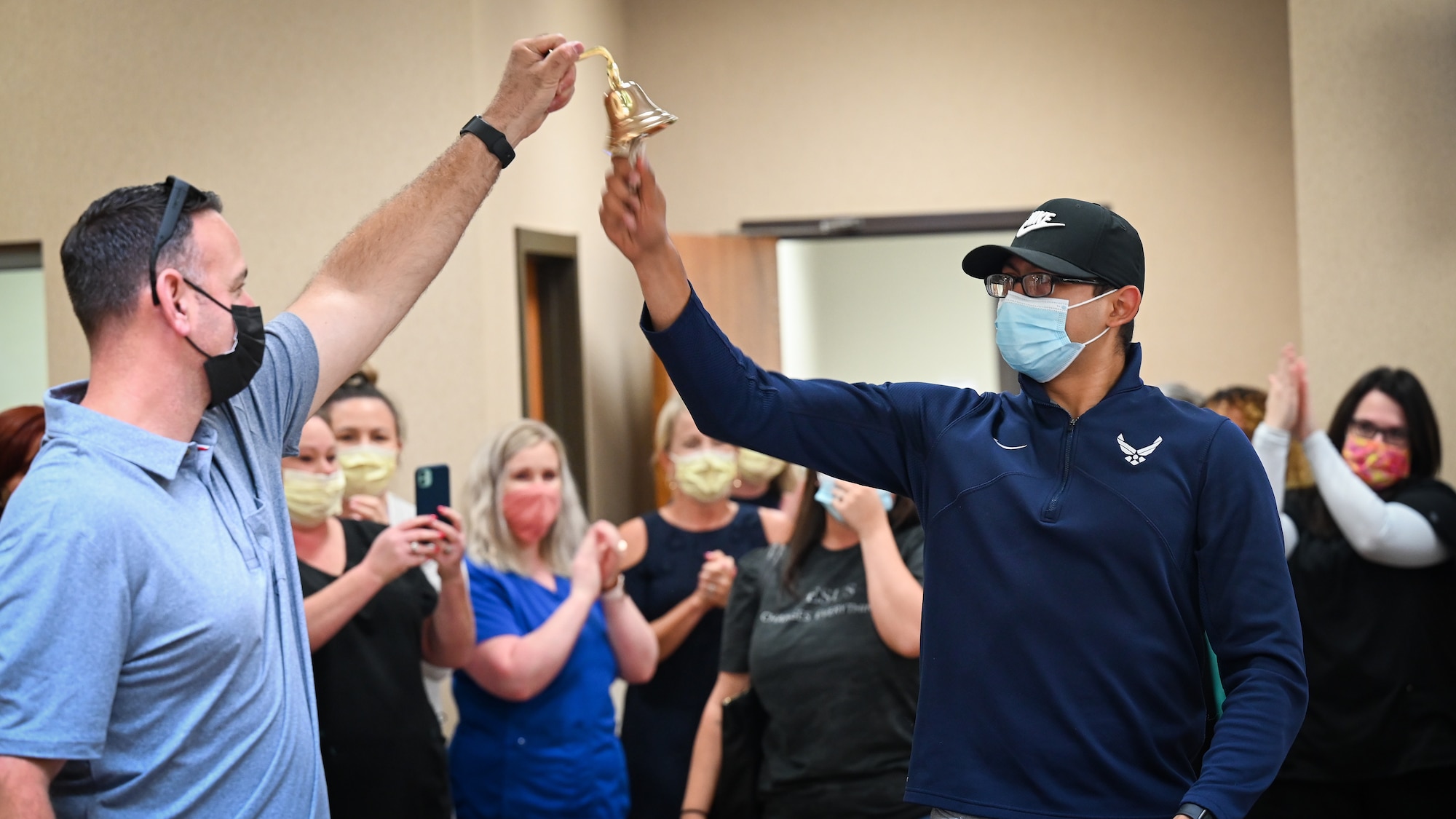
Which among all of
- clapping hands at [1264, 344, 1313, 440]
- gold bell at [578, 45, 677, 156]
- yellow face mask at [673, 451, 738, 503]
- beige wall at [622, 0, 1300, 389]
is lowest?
yellow face mask at [673, 451, 738, 503]

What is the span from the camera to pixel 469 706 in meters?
2.99

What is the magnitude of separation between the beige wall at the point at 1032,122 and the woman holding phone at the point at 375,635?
13.6 ft

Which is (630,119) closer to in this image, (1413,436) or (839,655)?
(839,655)

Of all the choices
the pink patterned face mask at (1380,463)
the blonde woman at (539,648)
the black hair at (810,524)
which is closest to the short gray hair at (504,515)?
the blonde woman at (539,648)

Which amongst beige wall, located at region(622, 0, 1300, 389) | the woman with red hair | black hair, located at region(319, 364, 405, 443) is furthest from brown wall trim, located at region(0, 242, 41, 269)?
beige wall, located at region(622, 0, 1300, 389)

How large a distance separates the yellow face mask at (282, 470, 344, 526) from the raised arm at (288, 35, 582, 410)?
3.03 ft

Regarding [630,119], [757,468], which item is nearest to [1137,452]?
[630,119]

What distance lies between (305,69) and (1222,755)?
3870 millimetres

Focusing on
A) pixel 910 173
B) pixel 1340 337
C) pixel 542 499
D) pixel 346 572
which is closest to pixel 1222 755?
pixel 346 572

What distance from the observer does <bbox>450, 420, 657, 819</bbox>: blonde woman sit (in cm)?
290

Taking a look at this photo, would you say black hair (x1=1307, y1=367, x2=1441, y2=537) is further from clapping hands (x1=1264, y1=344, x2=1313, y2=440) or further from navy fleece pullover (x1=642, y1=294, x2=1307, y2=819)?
navy fleece pullover (x1=642, y1=294, x2=1307, y2=819)

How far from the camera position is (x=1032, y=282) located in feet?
5.69

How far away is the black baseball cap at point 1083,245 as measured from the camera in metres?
1.68

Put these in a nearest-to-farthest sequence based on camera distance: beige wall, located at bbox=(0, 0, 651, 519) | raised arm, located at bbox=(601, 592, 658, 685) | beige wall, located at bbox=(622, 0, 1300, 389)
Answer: raised arm, located at bbox=(601, 592, 658, 685) < beige wall, located at bbox=(0, 0, 651, 519) < beige wall, located at bbox=(622, 0, 1300, 389)
